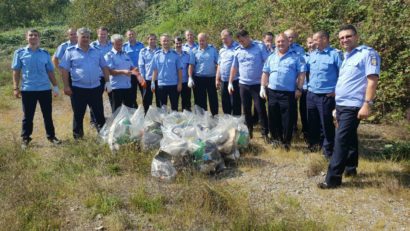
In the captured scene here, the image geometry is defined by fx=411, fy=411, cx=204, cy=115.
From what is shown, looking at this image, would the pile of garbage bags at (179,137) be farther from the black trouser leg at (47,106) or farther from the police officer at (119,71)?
the black trouser leg at (47,106)

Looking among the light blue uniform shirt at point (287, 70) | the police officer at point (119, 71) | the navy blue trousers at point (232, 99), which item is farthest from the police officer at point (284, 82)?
the police officer at point (119, 71)

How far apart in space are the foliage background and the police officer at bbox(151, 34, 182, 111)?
3.32 m

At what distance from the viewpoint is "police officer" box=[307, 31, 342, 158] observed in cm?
505

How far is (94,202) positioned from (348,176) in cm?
280

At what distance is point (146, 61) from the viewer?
7.11 m

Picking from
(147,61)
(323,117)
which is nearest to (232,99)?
(147,61)

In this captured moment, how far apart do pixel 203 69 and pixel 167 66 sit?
675 mm

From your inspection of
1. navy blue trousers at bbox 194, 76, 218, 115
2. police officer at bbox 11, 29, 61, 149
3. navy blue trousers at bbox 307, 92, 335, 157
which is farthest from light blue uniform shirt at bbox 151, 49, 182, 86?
navy blue trousers at bbox 307, 92, 335, 157

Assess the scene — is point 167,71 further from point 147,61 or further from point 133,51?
point 133,51

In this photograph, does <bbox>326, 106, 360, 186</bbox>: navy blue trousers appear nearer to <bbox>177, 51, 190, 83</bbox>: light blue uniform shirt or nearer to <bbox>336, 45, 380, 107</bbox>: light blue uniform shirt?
<bbox>336, 45, 380, 107</bbox>: light blue uniform shirt

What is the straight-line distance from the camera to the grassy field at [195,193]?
3.63 m

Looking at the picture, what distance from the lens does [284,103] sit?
5535 mm

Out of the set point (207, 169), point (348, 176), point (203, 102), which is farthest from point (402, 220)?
point (203, 102)

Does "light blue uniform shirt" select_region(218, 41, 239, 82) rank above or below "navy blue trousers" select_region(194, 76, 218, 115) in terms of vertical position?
above
